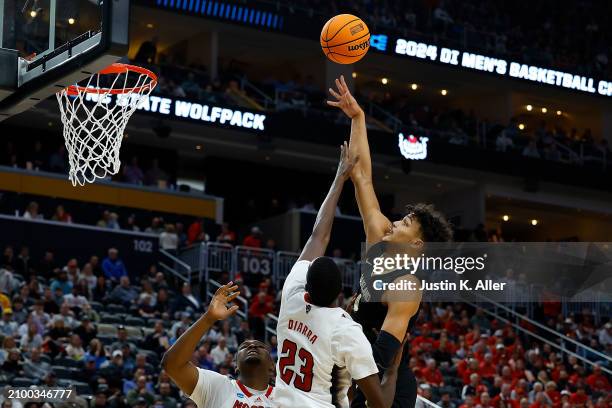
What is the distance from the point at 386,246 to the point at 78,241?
1567 cm

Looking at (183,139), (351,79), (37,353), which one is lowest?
(37,353)

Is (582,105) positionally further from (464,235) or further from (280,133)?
(280,133)

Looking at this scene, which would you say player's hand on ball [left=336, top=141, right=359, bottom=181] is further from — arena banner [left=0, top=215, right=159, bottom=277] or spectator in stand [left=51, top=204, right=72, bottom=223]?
spectator in stand [left=51, top=204, right=72, bottom=223]

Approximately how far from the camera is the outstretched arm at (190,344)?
17.1 ft

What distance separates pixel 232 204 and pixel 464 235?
5.81 meters

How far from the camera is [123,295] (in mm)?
18734

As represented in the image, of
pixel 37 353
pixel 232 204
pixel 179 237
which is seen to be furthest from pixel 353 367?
pixel 232 204

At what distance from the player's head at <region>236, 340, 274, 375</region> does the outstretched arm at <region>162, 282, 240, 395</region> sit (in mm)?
210

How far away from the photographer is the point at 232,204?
95.5ft

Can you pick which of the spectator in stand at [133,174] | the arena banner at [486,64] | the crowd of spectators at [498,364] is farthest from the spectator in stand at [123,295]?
the arena banner at [486,64]

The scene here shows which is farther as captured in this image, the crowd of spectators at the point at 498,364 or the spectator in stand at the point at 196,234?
the spectator in stand at the point at 196,234

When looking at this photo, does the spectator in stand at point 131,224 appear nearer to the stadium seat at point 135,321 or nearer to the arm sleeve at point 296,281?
the stadium seat at point 135,321

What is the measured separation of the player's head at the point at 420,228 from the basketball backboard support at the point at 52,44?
2276mm

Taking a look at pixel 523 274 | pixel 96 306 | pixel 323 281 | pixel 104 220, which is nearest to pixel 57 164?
pixel 104 220
